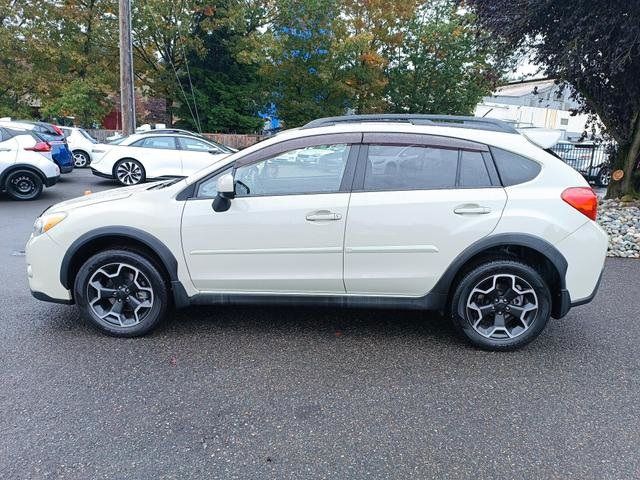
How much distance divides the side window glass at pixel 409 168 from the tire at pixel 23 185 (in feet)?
29.6

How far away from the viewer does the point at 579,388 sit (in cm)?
328

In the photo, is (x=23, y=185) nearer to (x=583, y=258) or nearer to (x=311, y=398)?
(x=311, y=398)

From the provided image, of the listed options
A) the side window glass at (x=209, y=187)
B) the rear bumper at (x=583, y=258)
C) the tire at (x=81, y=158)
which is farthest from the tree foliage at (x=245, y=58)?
the rear bumper at (x=583, y=258)

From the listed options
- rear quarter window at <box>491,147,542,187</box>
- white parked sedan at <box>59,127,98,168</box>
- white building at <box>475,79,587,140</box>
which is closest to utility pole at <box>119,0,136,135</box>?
white parked sedan at <box>59,127,98,168</box>

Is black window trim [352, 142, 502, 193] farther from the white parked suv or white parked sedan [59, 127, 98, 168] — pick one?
white parked sedan [59, 127, 98, 168]

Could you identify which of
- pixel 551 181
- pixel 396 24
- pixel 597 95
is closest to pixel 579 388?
pixel 551 181

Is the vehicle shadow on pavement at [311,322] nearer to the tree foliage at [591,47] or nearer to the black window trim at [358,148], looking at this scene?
the black window trim at [358,148]

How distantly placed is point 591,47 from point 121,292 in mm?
7862

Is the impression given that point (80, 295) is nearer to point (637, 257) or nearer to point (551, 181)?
point (551, 181)

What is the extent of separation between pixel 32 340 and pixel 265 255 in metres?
1.90

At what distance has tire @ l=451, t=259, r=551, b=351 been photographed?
3672 millimetres

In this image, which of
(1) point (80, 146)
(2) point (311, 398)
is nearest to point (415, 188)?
(2) point (311, 398)

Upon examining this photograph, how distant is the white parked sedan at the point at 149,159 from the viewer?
12.5 metres

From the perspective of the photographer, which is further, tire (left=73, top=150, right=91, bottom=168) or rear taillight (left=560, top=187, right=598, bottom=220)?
tire (left=73, top=150, right=91, bottom=168)
